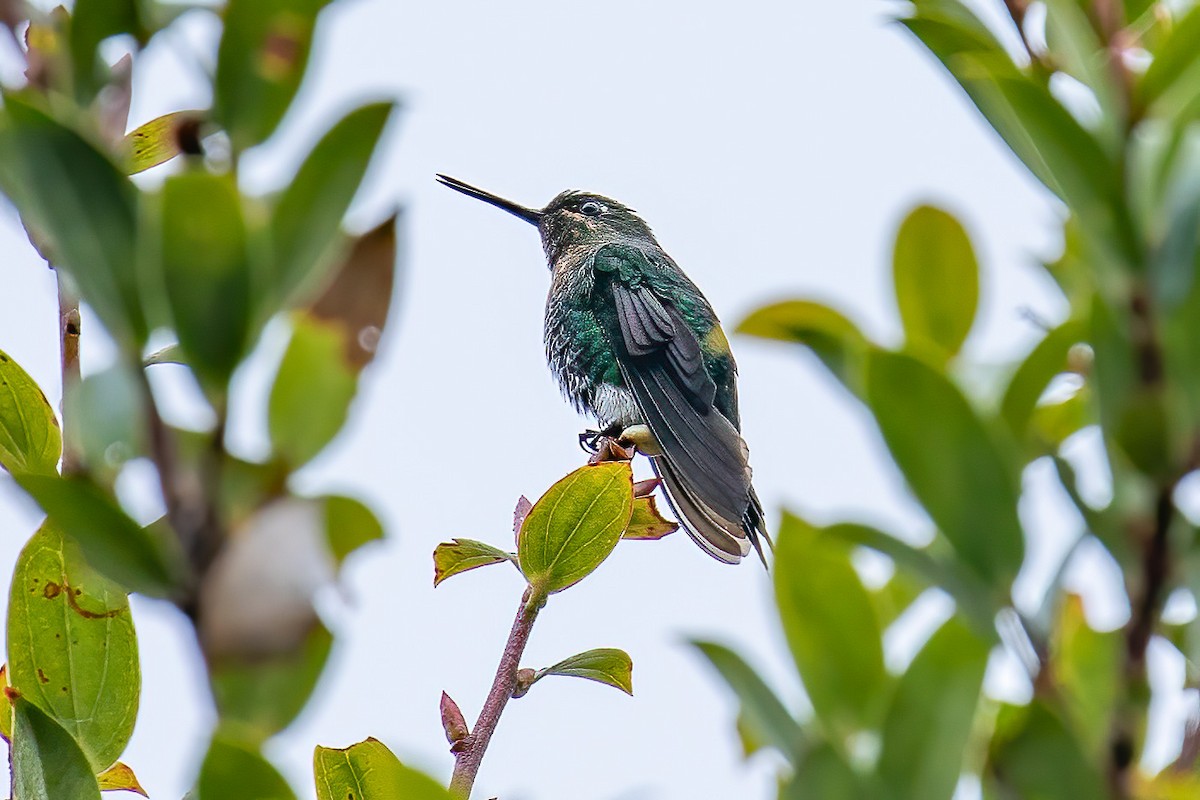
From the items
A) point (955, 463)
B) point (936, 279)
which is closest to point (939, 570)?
point (955, 463)

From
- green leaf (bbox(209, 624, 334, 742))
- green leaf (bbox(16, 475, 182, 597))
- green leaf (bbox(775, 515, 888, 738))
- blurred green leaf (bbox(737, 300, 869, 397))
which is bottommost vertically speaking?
green leaf (bbox(775, 515, 888, 738))

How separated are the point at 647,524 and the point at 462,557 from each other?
347mm

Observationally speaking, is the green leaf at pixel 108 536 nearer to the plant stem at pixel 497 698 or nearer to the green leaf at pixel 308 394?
the green leaf at pixel 308 394

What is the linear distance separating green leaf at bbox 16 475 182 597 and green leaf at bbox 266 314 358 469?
0.25 feet

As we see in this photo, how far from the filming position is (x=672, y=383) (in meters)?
5.43

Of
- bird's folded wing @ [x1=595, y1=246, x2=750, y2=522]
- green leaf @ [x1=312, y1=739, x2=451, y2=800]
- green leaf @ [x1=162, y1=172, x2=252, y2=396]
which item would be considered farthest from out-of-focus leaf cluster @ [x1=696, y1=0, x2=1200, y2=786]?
bird's folded wing @ [x1=595, y1=246, x2=750, y2=522]

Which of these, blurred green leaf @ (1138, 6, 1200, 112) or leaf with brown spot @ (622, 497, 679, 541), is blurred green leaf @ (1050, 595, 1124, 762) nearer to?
blurred green leaf @ (1138, 6, 1200, 112)

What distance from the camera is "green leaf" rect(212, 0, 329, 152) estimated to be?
0.67 meters

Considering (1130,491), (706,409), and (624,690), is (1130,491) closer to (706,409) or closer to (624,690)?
(624,690)

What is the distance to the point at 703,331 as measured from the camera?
6.09m

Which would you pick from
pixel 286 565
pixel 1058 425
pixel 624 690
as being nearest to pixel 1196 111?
pixel 1058 425

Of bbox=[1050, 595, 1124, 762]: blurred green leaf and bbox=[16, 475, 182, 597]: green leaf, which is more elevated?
bbox=[16, 475, 182, 597]: green leaf

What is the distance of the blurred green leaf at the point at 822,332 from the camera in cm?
68

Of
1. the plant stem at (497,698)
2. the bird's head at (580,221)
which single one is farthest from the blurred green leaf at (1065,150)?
the bird's head at (580,221)
